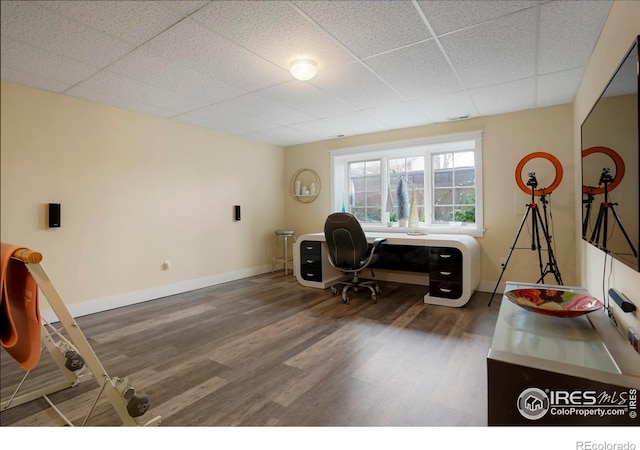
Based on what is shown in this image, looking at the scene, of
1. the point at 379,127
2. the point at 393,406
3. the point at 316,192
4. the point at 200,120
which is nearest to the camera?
the point at 393,406

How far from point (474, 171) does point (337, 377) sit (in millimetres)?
3294

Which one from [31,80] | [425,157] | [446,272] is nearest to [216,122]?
[31,80]

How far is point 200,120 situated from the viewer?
13.2 ft

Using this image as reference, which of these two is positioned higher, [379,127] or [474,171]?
[379,127]

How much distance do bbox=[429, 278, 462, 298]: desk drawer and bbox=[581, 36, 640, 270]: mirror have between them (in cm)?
161

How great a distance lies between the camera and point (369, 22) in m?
1.96

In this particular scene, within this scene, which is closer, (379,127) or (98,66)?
(98,66)

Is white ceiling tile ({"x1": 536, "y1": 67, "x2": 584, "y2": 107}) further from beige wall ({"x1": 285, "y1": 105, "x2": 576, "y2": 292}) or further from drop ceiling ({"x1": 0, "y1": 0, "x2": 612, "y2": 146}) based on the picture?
beige wall ({"x1": 285, "y1": 105, "x2": 576, "y2": 292})

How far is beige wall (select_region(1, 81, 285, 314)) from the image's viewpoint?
9.32 feet

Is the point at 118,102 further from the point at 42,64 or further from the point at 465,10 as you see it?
the point at 465,10

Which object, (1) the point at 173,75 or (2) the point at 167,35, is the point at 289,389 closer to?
(2) the point at 167,35

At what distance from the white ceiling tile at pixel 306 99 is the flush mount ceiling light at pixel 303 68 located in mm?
402

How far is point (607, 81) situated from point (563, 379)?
180cm

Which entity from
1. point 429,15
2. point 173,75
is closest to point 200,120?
point 173,75
